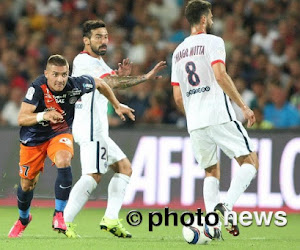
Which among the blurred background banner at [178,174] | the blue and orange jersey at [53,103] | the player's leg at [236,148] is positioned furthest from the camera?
the blurred background banner at [178,174]

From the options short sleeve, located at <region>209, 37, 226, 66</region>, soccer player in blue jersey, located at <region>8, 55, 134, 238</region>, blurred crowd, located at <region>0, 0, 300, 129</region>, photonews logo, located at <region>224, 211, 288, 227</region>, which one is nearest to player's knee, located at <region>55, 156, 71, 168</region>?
soccer player in blue jersey, located at <region>8, 55, 134, 238</region>

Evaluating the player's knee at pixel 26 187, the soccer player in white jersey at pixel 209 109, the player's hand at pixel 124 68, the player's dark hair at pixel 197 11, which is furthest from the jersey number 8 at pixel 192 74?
the player's knee at pixel 26 187

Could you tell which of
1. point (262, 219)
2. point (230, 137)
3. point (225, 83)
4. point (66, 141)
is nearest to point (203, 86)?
point (225, 83)

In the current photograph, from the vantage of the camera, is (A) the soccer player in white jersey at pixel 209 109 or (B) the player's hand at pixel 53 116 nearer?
(B) the player's hand at pixel 53 116

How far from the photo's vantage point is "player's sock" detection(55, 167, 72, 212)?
29.4 feet

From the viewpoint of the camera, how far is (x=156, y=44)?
16516 millimetres

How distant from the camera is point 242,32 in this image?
639 inches

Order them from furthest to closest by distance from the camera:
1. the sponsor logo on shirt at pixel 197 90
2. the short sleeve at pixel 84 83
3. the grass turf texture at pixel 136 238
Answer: the short sleeve at pixel 84 83, the sponsor logo on shirt at pixel 197 90, the grass turf texture at pixel 136 238

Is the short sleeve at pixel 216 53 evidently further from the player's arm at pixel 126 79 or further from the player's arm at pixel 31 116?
the player's arm at pixel 31 116

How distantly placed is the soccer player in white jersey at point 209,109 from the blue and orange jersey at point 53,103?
3.17 feet

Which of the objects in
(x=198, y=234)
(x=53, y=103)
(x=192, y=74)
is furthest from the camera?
(x=53, y=103)

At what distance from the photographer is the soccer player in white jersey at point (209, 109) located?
877 centimetres

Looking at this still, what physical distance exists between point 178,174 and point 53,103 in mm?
4485

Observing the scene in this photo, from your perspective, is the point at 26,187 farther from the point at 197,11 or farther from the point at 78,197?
the point at 197,11
